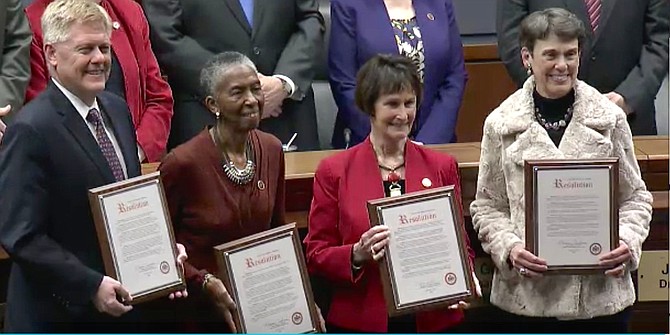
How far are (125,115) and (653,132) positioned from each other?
223 centimetres

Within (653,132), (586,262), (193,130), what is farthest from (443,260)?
(653,132)

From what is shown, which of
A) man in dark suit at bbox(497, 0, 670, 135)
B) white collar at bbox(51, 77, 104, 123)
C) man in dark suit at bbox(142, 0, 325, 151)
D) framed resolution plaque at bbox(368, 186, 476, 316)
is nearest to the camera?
white collar at bbox(51, 77, 104, 123)

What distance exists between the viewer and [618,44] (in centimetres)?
422

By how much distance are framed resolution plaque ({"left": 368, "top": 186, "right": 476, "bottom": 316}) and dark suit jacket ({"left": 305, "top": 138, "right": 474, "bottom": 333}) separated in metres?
0.15

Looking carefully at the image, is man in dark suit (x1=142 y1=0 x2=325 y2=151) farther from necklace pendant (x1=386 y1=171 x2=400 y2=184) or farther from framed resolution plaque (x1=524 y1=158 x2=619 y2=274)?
framed resolution plaque (x1=524 y1=158 x2=619 y2=274)

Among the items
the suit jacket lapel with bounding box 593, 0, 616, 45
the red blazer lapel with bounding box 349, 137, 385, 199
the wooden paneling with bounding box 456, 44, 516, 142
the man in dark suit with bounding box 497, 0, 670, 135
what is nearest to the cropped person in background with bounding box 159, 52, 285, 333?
the red blazer lapel with bounding box 349, 137, 385, 199

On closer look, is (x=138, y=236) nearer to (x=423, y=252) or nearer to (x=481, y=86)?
(x=423, y=252)

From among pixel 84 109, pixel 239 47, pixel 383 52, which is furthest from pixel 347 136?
pixel 84 109

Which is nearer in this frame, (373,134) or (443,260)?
(443,260)

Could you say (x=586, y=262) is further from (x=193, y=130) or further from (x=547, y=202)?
(x=193, y=130)

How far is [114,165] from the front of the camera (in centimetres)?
282

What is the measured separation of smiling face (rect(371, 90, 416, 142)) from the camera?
3.03 metres

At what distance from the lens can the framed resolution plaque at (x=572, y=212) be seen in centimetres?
295

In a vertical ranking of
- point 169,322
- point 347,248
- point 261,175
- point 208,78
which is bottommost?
point 169,322
